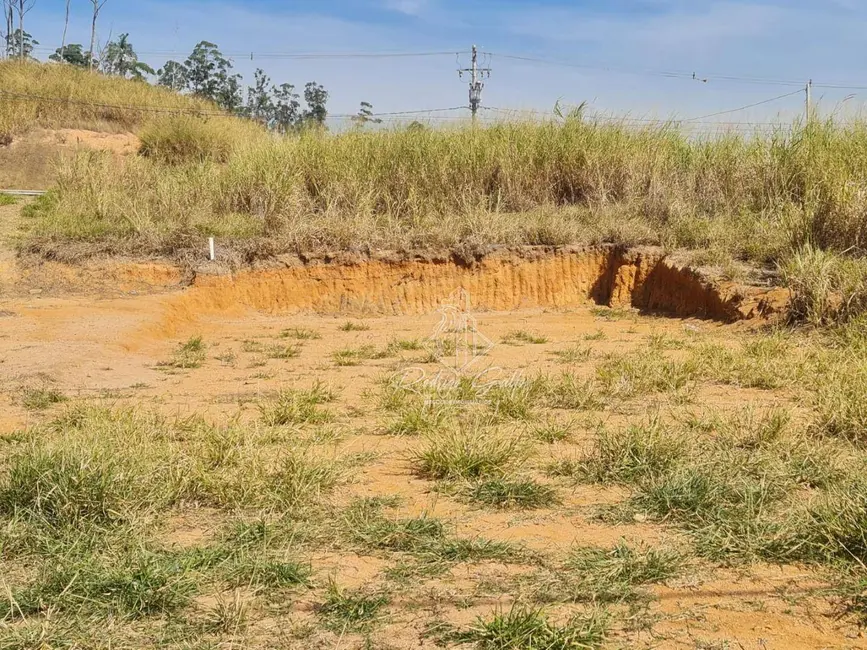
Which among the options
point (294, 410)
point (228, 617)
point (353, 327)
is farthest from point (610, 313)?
point (228, 617)

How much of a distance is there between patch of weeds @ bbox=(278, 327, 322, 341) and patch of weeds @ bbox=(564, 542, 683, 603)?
6.20 m

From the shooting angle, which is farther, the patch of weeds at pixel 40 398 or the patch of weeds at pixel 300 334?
the patch of weeds at pixel 300 334

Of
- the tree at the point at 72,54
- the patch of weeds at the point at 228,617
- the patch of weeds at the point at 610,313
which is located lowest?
the patch of weeds at the point at 228,617

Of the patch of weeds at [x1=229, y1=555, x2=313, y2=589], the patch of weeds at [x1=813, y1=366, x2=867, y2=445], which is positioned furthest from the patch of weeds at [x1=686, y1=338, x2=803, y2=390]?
the patch of weeds at [x1=229, y1=555, x2=313, y2=589]

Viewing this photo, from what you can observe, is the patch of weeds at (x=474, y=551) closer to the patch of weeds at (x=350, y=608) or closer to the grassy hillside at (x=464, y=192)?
the patch of weeds at (x=350, y=608)

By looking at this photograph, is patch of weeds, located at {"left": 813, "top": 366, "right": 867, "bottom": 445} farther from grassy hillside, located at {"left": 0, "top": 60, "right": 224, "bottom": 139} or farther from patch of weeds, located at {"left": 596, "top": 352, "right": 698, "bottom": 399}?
grassy hillside, located at {"left": 0, "top": 60, "right": 224, "bottom": 139}

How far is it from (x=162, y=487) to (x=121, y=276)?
293 inches

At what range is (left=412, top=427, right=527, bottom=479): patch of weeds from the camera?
13.7 ft

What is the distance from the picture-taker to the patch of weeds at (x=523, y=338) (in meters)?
8.71

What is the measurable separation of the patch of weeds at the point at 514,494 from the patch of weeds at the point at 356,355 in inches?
147

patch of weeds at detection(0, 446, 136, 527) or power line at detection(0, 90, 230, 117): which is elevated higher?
power line at detection(0, 90, 230, 117)

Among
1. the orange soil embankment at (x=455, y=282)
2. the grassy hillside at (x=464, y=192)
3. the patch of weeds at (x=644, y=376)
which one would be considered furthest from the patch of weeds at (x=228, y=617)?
the grassy hillside at (x=464, y=192)

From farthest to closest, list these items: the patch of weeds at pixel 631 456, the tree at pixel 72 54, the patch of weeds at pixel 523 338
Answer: the tree at pixel 72 54 → the patch of weeds at pixel 523 338 → the patch of weeds at pixel 631 456

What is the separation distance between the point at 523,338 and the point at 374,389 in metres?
3.02
